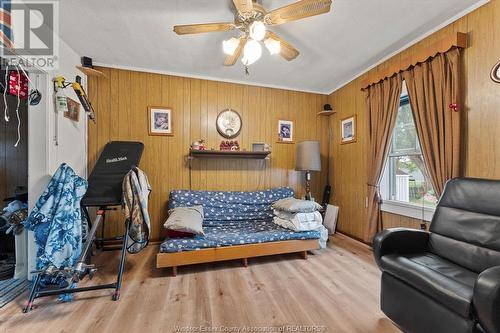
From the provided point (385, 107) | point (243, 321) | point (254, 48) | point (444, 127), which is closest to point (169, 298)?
point (243, 321)

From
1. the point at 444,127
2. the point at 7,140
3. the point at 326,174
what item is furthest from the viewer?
the point at 326,174

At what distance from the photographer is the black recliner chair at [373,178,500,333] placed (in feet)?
3.43

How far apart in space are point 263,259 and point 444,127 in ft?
7.40

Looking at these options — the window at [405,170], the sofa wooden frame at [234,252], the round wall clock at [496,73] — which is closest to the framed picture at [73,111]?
the sofa wooden frame at [234,252]

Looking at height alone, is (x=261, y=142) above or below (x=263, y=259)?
above

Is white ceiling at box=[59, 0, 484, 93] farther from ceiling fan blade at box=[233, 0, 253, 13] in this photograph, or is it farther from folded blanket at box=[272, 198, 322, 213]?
folded blanket at box=[272, 198, 322, 213]

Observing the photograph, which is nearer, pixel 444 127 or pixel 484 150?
pixel 484 150

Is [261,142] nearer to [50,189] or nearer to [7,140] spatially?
[50,189]

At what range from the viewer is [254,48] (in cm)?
174

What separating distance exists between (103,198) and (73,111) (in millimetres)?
1184

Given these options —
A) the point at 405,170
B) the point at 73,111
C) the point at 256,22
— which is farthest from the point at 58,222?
the point at 405,170

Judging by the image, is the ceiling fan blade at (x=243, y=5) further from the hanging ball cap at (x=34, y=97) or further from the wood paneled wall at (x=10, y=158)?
the wood paneled wall at (x=10, y=158)

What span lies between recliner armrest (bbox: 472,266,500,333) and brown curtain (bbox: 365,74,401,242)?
1.80 m

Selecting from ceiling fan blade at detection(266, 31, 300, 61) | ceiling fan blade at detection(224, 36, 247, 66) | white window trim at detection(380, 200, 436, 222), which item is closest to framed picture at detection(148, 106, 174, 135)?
ceiling fan blade at detection(224, 36, 247, 66)
